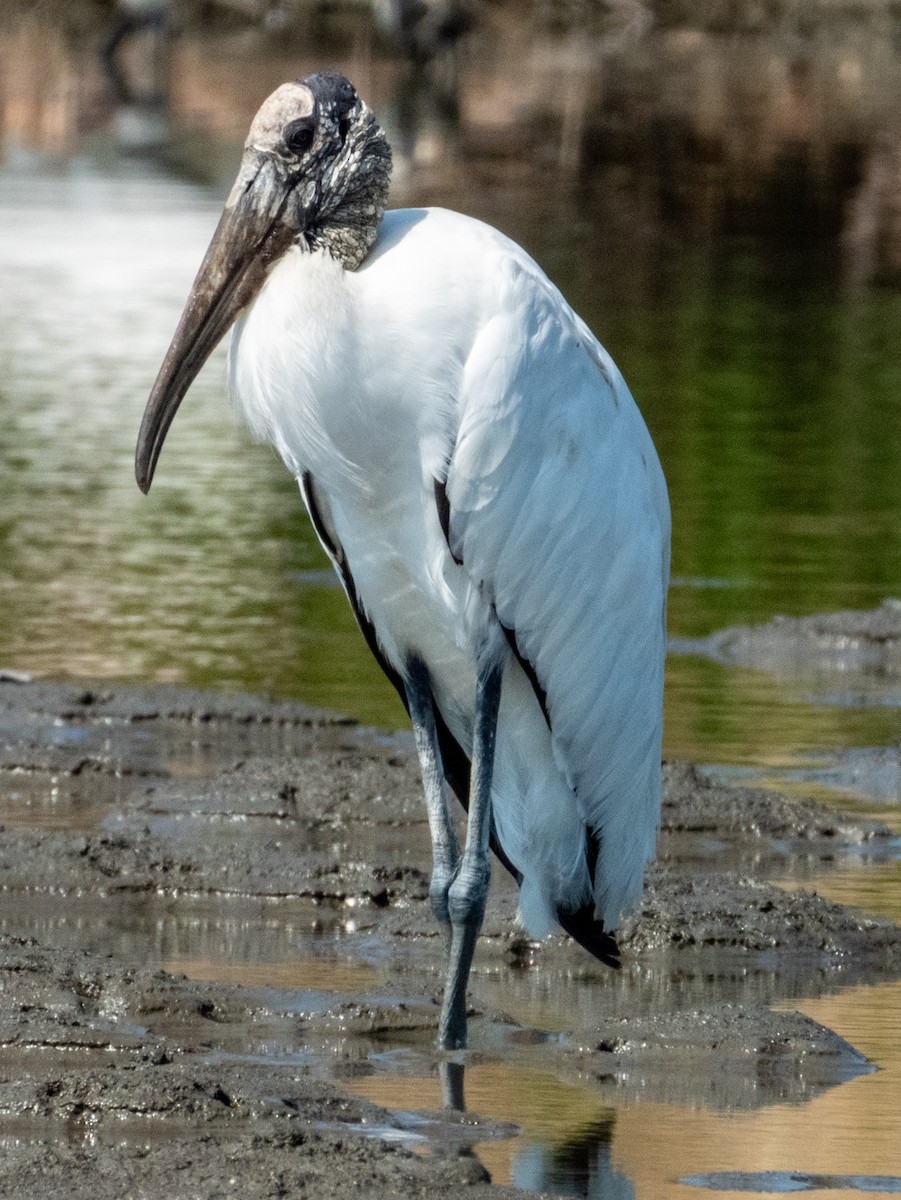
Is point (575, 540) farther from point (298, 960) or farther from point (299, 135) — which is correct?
point (298, 960)

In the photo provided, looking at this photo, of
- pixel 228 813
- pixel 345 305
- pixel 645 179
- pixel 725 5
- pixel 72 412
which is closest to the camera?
pixel 345 305

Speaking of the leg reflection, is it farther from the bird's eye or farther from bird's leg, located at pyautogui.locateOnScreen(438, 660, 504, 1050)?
the bird's eye

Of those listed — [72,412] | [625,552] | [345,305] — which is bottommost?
[72,412]

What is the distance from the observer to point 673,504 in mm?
11508

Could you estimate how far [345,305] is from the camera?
480 cm

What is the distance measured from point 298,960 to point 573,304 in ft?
42.5

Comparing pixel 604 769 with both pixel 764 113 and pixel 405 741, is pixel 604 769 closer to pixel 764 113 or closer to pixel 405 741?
pixel 405 741

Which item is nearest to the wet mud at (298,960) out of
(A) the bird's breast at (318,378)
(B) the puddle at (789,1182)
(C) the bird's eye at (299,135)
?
(B) the puddle at (789,1182)

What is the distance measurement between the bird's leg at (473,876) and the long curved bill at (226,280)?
2.61 feet


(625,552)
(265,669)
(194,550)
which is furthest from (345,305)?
(194,550)

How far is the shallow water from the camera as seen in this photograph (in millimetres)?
4750

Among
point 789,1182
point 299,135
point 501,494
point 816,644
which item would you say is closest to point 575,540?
point 501,494

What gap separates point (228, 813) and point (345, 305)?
6.93ft

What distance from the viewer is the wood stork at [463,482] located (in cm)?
482
